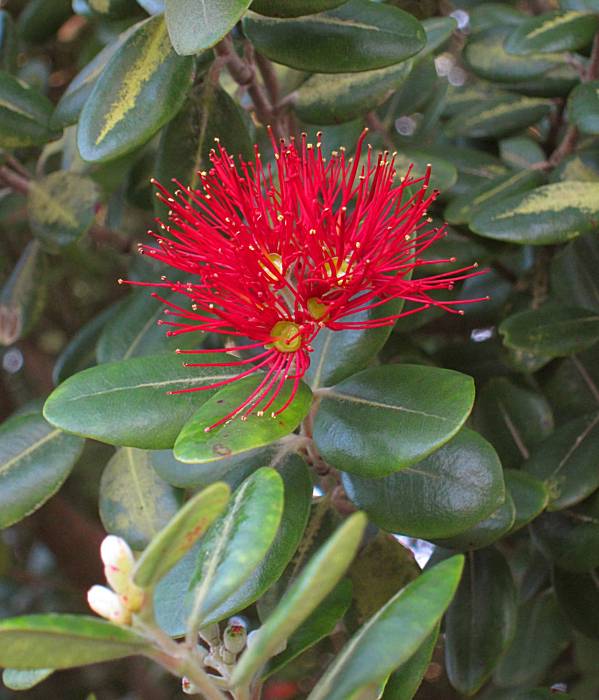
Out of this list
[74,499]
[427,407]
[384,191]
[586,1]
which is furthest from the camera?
[74,499]

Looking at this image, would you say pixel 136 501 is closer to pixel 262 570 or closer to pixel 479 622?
pixel 262 570

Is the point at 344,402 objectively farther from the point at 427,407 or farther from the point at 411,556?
the point at 411,556

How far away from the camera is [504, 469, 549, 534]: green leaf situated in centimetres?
95

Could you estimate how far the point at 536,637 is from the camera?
1366mm

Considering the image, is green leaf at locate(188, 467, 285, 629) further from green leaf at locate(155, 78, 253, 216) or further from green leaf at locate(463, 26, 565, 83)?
green leaf at locate(463, 26, 565, 83)

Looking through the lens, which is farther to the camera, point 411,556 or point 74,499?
point 74,499

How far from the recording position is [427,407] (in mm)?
812

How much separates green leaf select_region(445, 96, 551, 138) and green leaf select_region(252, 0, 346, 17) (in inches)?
20.3

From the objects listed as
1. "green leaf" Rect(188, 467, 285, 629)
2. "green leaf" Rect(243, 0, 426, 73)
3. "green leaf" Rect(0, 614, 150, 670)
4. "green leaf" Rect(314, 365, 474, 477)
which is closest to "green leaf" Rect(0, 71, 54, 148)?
"green leaf" Rect(243, 0, 426, 73)

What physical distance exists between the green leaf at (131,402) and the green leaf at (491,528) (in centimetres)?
28

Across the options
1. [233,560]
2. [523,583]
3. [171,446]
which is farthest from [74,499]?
[233,560]

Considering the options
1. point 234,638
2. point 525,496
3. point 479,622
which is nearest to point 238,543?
point 234,638

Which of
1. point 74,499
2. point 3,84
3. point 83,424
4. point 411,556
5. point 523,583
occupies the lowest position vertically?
point 74,499

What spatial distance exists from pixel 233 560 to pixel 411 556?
1.74ft
